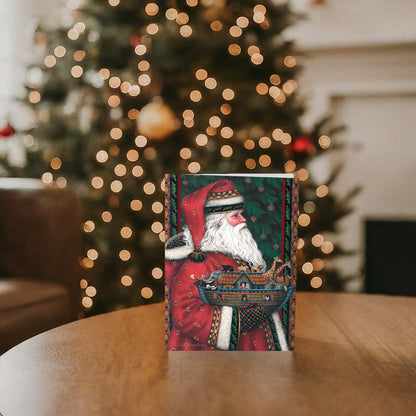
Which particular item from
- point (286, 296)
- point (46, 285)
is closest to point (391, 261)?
point (46, 285)

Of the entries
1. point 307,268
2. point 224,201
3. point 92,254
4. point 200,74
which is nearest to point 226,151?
point 200,74

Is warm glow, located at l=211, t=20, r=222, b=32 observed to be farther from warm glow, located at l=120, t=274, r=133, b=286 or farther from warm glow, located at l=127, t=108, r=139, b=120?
warm glow, located at l=120, t=274, r=133, b=286

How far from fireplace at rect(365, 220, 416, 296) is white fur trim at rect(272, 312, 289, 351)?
2025 millimetres

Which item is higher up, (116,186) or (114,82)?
(114,82)

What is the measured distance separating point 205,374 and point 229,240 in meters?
0.16

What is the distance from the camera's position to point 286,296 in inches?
21.4

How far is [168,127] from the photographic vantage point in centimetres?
159

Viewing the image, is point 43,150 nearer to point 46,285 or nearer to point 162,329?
point 46,285

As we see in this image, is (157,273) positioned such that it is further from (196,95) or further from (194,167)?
(196,95)

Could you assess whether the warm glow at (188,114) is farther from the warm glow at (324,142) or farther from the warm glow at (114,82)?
the warm glow at (324,142)

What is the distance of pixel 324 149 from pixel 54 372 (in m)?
1.50

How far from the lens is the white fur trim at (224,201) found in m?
0.54

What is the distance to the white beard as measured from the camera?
0.54 metres

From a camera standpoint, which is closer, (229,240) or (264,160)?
(229,240)
